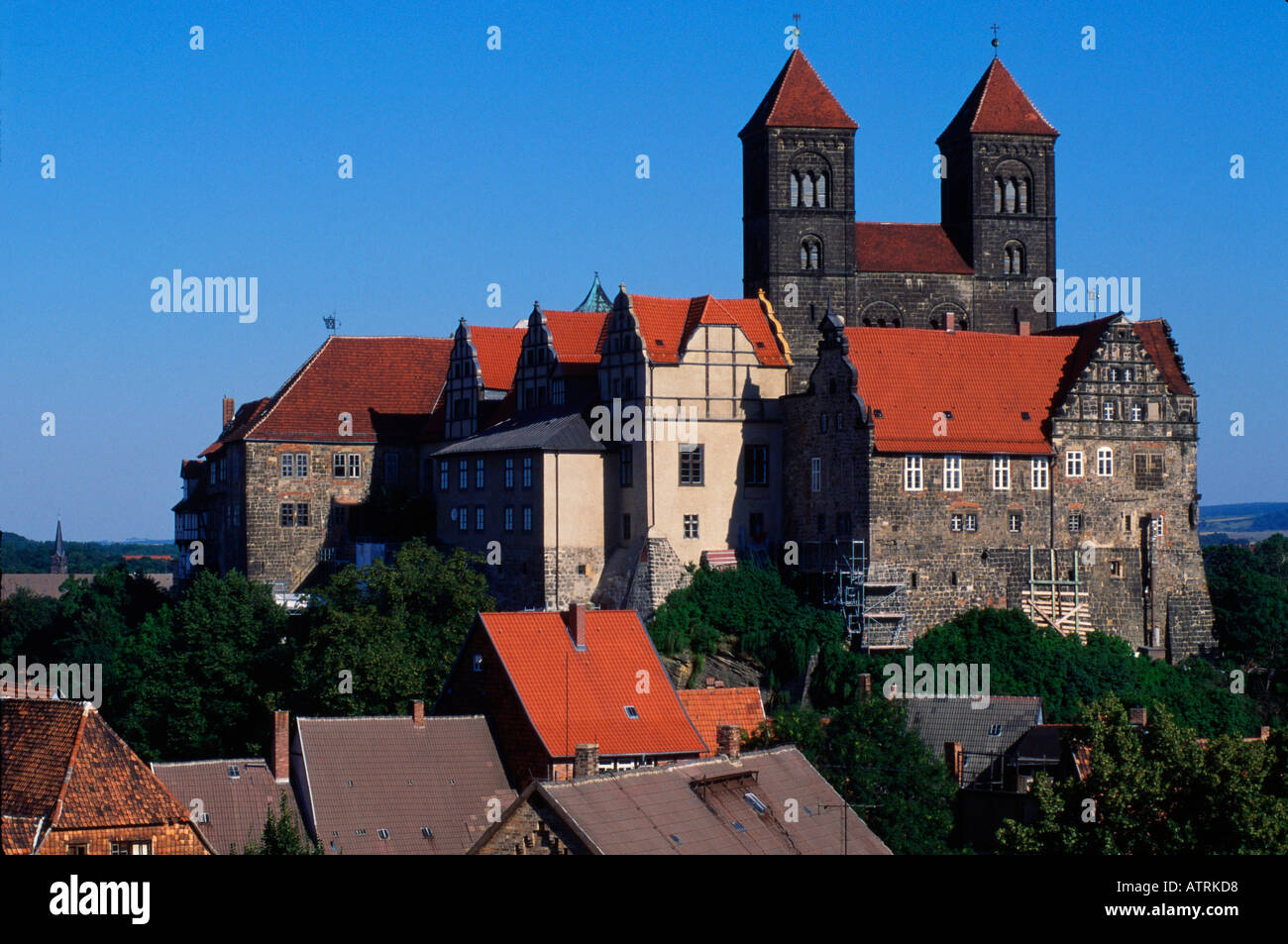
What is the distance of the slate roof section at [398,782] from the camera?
37062 millimetres

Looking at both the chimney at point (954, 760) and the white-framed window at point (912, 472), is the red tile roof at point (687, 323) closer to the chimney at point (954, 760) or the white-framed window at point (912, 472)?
the white-framed window at point (912, 472)

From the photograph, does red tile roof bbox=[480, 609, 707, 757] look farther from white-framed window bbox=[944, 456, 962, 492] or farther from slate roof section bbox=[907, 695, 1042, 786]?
white-framed window bbox=[944, 456, 962, 492]

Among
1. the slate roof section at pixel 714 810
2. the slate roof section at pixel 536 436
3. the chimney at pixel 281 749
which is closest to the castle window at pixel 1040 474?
the slate roof section at pixel 536 436

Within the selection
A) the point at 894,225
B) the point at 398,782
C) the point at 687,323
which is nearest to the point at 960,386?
the point at 687,323

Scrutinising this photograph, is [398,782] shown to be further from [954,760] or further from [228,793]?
[954,760]

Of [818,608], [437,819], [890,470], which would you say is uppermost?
[890,470]

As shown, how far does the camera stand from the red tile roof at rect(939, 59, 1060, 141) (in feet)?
213

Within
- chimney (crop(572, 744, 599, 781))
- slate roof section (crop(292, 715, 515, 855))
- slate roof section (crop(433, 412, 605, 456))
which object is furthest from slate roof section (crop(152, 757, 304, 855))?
slate roof section (crop(433, 412, 605, 456))

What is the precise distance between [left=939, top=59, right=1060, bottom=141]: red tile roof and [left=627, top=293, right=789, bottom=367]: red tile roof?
1428 cm
